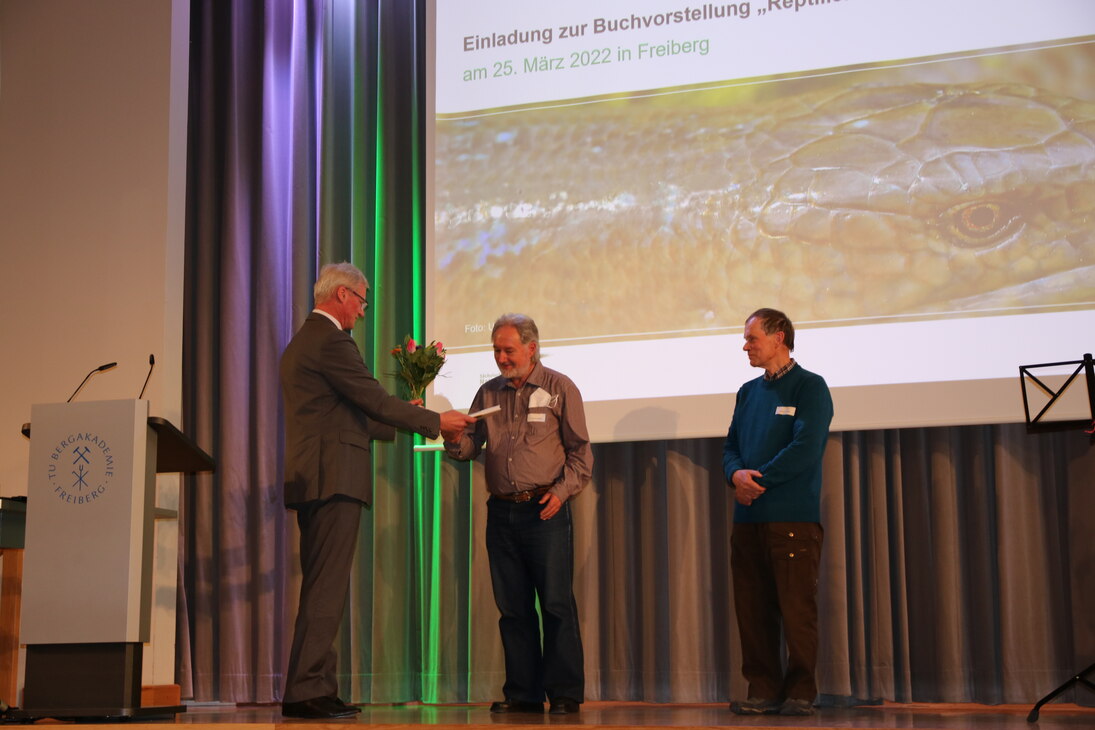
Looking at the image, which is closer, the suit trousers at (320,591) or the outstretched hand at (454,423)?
the suit trousers at (320,591)

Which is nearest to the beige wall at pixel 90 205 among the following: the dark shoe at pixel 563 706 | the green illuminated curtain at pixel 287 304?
the green illuminated curtain at pixel 287 304

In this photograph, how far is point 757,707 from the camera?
3691mm

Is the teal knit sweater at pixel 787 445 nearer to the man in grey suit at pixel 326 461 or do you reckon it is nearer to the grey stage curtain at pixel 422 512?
the grey stage curtain at pixel 422 512

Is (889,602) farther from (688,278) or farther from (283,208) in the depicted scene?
(283,208)

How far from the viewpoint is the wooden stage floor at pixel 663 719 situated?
10.8 ft

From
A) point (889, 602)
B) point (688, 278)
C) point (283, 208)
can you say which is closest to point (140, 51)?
point (283, 208)

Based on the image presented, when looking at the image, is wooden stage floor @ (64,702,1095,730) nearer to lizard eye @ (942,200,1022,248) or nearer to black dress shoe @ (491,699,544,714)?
black dress shoe @ (491,699,544,714)

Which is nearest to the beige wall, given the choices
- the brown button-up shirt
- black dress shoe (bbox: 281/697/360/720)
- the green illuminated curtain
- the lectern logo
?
the green illuminated curtain

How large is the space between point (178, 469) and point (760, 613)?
2.21 metres

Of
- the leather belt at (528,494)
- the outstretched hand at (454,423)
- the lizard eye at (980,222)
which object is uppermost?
the lizard eye at (980,222)

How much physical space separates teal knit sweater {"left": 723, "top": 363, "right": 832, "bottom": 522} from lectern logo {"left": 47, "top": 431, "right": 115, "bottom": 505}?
6.99ft

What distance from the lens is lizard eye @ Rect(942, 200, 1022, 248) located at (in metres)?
4.18

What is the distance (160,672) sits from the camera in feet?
16.3

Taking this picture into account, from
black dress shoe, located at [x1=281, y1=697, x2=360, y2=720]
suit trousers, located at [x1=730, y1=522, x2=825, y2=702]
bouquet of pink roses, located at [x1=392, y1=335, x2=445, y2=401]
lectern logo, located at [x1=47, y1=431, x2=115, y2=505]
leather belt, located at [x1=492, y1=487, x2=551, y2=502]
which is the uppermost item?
bouquet of pink roses, located at [x1=392, y1=335, x2=445, y2=401]
